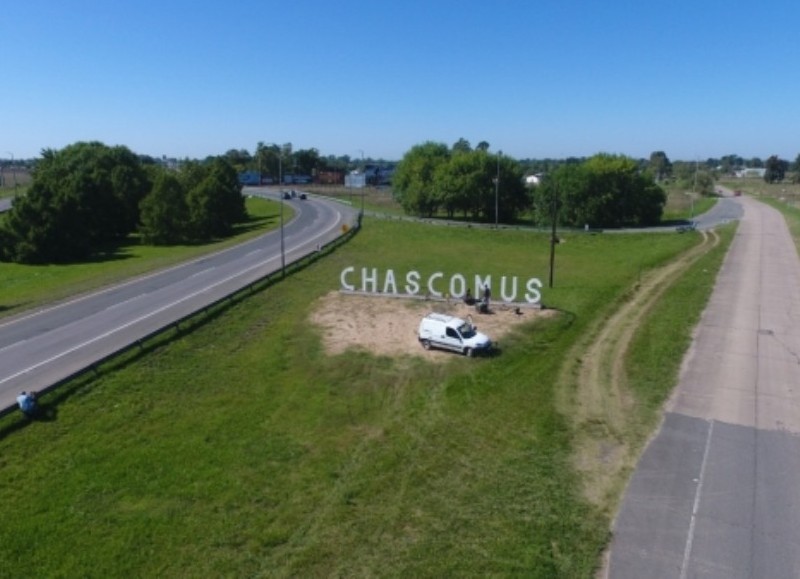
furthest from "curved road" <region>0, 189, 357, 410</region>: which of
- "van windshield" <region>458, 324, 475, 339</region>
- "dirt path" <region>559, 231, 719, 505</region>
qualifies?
"dirt path" <region>559, 231, 719, 505</region>

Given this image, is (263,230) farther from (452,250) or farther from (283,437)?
(283,437)

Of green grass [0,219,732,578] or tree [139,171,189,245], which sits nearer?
green grass [0,219,732,578]

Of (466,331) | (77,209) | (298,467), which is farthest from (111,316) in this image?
(77,209)

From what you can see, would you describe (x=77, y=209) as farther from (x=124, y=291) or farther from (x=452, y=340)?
(x=452, y=340)

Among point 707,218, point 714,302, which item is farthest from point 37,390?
point 707,218

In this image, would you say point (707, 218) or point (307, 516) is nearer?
point (307, 516)

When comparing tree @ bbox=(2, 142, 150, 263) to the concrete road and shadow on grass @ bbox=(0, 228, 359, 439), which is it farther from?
the concrete road
